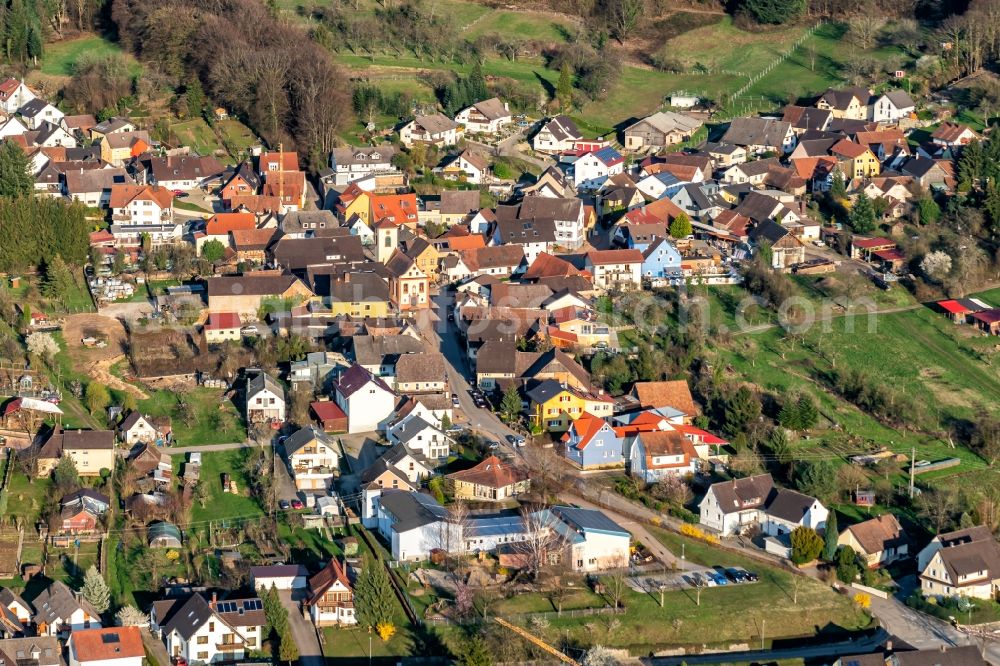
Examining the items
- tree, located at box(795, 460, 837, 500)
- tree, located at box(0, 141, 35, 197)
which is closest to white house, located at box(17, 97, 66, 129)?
Result: tree, located at box(0, 141, 35, 197)

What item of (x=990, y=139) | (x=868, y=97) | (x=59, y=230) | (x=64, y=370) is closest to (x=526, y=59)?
(x=868, y=97)

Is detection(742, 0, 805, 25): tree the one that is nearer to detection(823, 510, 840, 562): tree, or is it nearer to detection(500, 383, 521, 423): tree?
detection(500, 383, 521, 423): tree

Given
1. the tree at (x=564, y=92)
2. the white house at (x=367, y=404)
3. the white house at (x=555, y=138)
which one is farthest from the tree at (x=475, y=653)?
the tree at (x=564, y=92)

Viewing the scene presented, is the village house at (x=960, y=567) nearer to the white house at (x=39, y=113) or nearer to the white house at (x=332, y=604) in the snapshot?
the white house at (x=332, y=604)

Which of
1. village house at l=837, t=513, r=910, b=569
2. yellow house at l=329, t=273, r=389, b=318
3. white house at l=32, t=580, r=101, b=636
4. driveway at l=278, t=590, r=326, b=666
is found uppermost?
yellow house at l=329, t=273, r=389, b=318

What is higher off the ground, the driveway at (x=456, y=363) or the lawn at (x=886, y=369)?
the driveway at (x=456, y=363)

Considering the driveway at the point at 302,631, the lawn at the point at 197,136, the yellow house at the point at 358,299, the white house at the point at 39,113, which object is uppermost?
the white house at the point at 39,113

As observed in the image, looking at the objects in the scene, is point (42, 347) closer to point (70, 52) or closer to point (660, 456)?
point (660, 456)
